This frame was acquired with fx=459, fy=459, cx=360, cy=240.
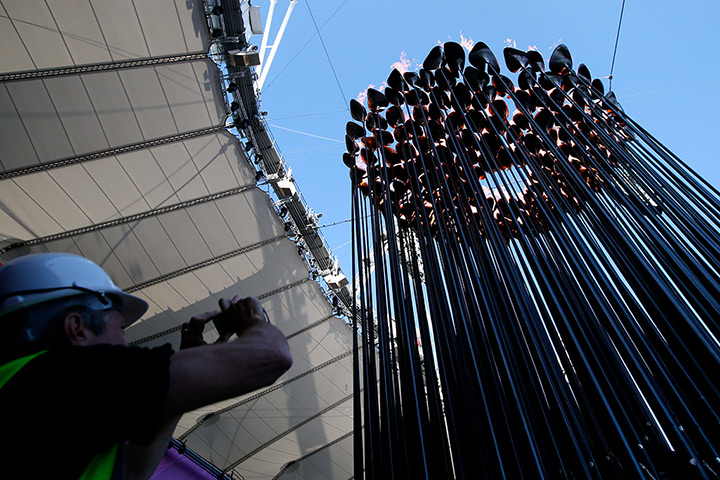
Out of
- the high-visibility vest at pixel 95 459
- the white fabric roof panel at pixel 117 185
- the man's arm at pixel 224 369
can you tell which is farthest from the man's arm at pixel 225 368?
the white fabric roof panel at pixel 117 185

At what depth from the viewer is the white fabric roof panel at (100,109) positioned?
29.0 feet

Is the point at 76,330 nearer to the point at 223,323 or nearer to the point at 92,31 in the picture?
the point at 223,323

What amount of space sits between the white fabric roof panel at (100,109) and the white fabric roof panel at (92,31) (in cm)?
33

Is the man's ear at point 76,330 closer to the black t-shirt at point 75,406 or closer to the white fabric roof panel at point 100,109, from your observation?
the black t-shirt at point 75,406

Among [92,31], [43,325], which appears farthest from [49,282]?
[92,31]

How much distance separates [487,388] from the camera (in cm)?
264

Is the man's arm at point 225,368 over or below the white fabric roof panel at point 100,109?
below

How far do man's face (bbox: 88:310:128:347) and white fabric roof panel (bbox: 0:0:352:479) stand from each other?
29.7 ft

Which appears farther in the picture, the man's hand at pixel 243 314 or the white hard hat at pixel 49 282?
the man's hand at pixel 243 314

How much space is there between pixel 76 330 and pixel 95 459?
43cm

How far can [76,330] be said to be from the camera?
54.1 inches

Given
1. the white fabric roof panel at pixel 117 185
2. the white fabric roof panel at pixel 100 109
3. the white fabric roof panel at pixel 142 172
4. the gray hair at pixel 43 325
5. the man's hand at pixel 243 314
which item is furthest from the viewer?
the white fabric roof panel at pixel 117 185

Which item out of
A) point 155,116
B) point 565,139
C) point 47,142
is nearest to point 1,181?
point 47,142

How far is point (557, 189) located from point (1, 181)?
10.6 m
